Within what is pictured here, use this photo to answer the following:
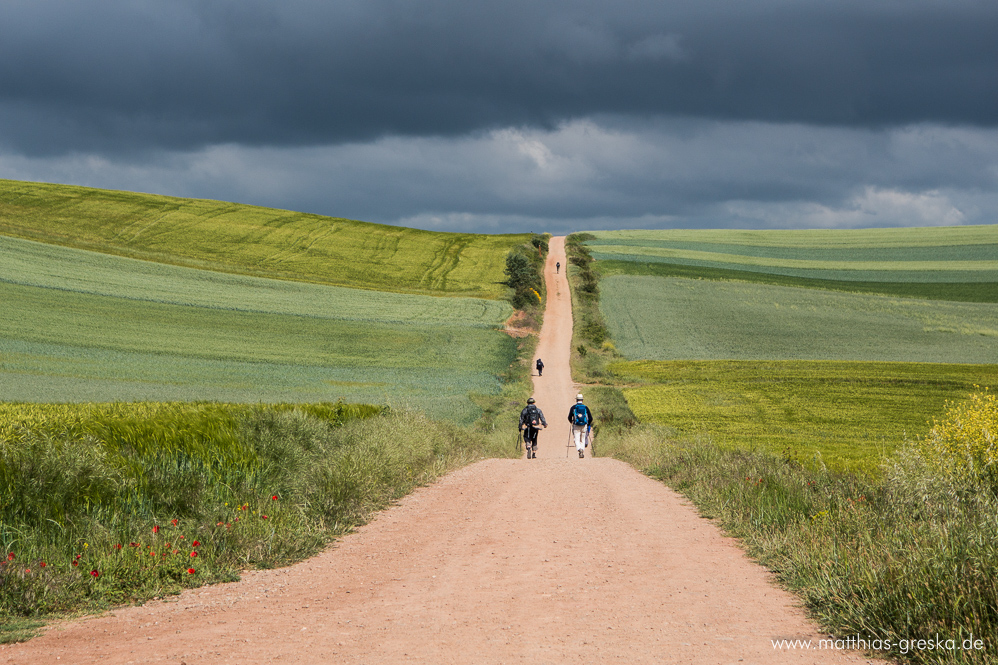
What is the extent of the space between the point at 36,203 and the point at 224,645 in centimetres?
8369

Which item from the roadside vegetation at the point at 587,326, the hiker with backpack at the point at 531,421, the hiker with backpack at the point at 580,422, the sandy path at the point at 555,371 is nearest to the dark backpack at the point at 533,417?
the hiker with backpack at the point at 531,421

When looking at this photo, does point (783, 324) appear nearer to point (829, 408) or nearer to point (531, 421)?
point (829, 408)

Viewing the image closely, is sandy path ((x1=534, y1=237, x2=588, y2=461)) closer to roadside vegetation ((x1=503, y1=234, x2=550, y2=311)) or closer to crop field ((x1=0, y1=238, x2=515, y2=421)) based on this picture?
roadside vegetation ((x1=503, y1=234, x2=550, y2=311))

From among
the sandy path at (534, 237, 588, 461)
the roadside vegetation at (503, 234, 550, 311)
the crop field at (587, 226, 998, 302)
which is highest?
the crop field at (587, 226, 998, 302)

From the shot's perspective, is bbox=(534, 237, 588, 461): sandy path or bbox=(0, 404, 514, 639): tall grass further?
bbox=(534, 237, 588, 461): sandy path

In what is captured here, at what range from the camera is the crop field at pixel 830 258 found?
246 feet

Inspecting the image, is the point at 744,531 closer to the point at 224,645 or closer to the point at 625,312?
the point at 224,645

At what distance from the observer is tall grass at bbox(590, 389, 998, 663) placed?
5723 millimetres

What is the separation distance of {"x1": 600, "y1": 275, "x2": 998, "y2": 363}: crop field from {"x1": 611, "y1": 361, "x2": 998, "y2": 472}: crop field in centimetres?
469

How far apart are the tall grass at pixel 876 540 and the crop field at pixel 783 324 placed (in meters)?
36.8

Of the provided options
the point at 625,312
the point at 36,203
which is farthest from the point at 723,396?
the point at 36,203

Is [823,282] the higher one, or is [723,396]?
[823,282]

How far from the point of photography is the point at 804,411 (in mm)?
32156

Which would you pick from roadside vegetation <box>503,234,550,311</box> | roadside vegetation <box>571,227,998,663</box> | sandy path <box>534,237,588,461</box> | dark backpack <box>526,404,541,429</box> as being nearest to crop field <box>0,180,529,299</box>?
roadside vegetation <box>503,234,550,311</box>
